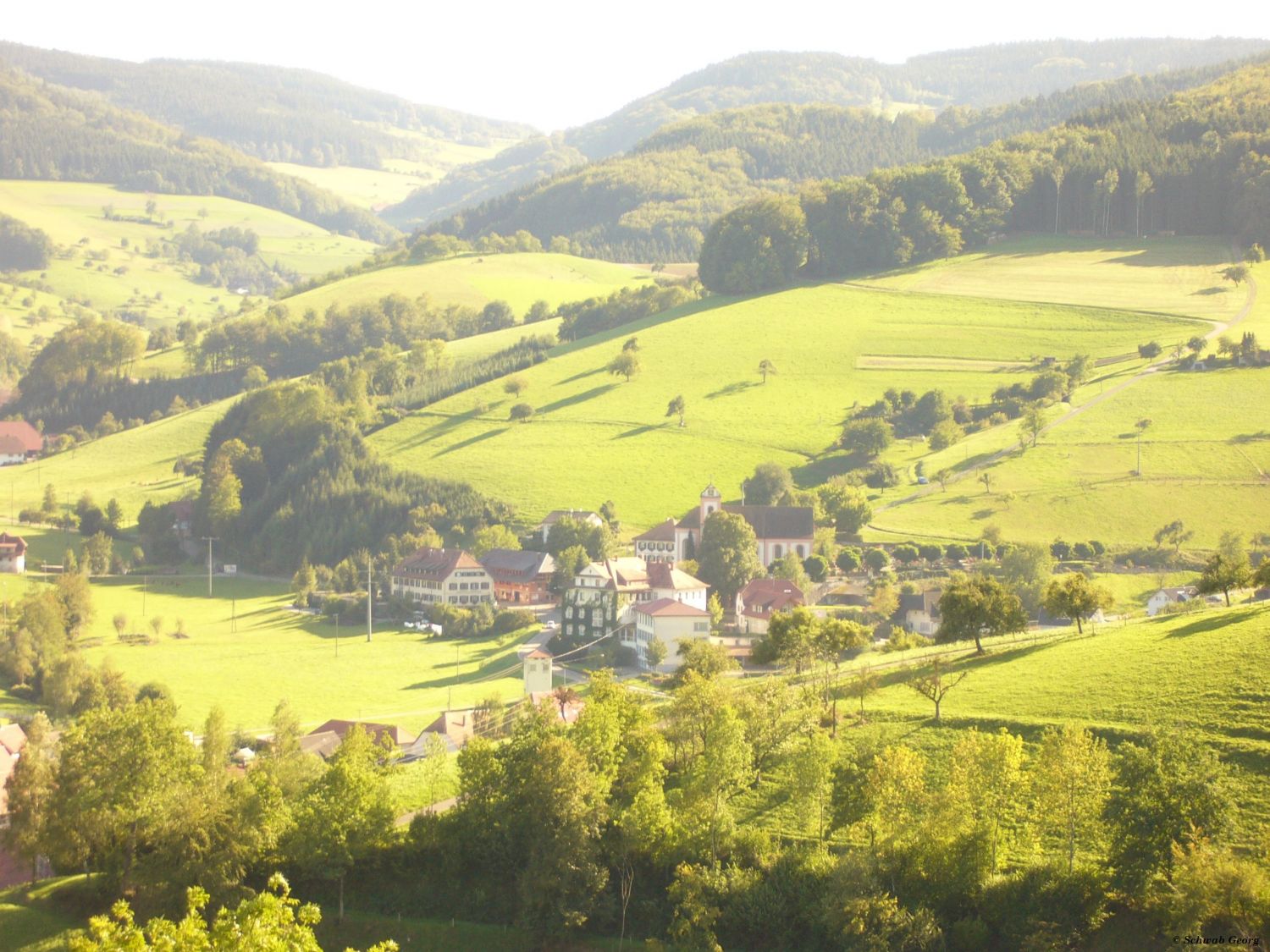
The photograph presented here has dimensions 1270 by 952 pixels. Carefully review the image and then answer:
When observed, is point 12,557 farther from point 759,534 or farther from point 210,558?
point 759,534

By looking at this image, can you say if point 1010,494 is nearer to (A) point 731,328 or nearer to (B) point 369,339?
(A) point 731,328

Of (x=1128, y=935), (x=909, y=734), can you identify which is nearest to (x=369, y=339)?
(x=909, y=734)

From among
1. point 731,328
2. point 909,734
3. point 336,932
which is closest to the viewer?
point 336,932

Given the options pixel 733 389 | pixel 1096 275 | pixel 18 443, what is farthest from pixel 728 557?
pixel 18 443

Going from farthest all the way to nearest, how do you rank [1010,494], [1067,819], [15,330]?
1. [15,330]
2. [1010,494]
3. [1067,819]

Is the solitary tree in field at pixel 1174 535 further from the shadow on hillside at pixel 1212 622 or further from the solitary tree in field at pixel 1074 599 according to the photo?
the shadow on hillside at pixel 1212 622

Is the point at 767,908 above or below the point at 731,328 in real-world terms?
below
